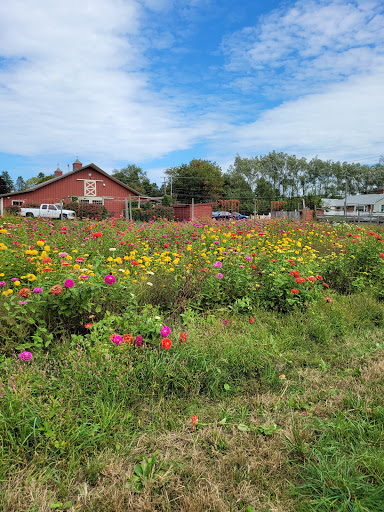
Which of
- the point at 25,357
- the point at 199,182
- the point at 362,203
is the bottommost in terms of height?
the point at 25,357

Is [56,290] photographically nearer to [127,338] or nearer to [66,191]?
[127,338]

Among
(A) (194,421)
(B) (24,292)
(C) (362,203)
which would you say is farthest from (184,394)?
(C) (362,203)

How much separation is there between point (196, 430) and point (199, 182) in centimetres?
5574

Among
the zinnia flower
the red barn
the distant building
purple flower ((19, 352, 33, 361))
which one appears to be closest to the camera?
the zinnia flower

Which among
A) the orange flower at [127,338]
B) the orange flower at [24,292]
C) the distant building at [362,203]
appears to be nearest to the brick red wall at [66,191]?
the orange flower at [24,292]

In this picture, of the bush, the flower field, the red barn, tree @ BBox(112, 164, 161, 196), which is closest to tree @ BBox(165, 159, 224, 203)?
tree @ BBox(112, 164, 161, 196)

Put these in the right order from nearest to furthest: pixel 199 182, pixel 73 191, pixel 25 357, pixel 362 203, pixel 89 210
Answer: pixel 25 357 → pixel 89 210 → pixel 73 191 → pixel 199 182 → pixel 362 203

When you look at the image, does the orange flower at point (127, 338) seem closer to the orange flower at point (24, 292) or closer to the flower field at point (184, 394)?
the flower field at point (184, 394)

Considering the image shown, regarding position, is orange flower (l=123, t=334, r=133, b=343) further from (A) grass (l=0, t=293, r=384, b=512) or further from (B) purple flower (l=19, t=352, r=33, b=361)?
(B) purple flower (l=19, t=352, r=33, b=361)

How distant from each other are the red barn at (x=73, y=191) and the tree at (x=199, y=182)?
2351 cm

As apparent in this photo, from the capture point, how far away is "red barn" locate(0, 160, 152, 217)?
30.9 metres

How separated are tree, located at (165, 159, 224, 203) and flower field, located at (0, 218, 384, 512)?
51221mm

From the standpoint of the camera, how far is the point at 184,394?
8.06 ft

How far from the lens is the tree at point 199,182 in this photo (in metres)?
55.6
